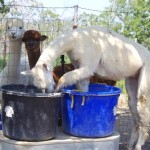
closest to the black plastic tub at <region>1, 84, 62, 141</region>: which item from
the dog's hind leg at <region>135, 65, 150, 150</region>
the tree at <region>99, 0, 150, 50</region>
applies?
the dog's hind leg at <region>135, 65, 150, 150</region>

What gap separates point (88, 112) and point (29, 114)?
0.63 meters

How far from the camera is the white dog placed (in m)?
3.49

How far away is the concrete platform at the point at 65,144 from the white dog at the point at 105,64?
51cm

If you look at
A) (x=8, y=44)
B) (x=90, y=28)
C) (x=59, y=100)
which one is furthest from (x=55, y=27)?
(x=59, y=100)

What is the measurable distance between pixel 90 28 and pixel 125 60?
0.53 metres

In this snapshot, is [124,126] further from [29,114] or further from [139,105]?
[29,114]

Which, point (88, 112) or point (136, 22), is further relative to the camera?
point (136, 22)

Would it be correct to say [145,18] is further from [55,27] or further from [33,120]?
[33,120]

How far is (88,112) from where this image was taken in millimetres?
3533

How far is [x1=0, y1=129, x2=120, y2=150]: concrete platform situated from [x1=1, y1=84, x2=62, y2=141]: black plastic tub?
0.18 feet

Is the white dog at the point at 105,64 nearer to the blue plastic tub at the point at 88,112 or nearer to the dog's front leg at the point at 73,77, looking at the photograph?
the dog's front leg at the point at 73,77

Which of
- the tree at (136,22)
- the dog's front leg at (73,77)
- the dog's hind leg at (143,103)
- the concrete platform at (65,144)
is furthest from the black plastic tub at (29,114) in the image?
the tree at (136,22)

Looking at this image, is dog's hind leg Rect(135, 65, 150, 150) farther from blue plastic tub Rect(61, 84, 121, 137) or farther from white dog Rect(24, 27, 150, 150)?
blue plastic tub Rect(61, 84, 121, 137)

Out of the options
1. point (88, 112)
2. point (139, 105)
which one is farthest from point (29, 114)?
point (139, 105)
